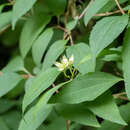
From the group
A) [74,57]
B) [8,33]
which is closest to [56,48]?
[74,57]

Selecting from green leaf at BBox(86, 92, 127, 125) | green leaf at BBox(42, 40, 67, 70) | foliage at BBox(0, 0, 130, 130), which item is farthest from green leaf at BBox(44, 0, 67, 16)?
A: green leaf at BBox(86, 92, 127, 125)

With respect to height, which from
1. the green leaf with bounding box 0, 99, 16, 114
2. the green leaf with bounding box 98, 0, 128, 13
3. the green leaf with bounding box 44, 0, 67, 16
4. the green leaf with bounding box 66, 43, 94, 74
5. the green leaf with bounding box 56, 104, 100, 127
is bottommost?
the green leaf with bounding box 0, 99, 16, 114

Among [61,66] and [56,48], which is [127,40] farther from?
[56,48]

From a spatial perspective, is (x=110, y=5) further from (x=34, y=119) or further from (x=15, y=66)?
(x=15, y=66)

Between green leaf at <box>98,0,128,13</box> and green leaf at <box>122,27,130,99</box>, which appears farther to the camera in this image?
green leaf at <box>98,0,128,13</box>

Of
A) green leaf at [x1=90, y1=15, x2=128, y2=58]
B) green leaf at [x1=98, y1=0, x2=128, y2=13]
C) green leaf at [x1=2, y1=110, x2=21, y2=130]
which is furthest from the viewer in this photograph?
green leaf at [x1=2, y1=110, x2=21, y2=130]

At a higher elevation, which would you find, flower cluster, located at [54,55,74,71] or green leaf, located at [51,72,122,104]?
flower cluster, located at [54,55,74,71]

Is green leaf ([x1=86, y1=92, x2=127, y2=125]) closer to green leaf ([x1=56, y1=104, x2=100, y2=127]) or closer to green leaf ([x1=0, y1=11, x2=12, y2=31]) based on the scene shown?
green leaf ([x1=56, y1=104, x2=100, y2=127])
